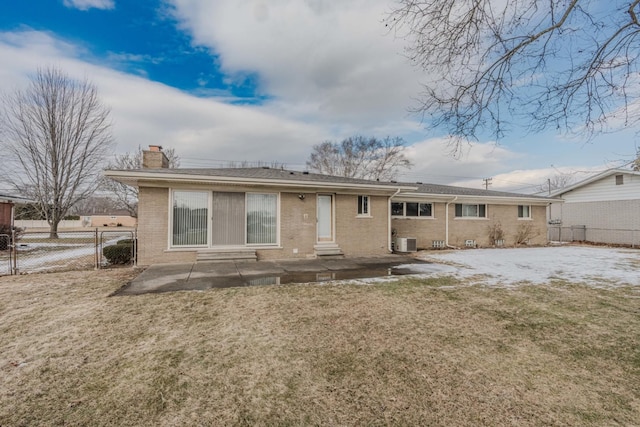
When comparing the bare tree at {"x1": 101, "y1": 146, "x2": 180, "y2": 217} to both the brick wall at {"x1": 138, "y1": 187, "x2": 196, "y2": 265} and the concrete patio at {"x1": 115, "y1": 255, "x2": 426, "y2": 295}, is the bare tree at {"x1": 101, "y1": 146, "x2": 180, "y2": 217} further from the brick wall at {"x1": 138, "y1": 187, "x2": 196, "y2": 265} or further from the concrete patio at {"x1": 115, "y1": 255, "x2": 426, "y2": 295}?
the concrete patio at {"x1": 115, "y1": 255, "x2": 426, "y2": 295}

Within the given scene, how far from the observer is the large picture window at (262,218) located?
970 centimetres

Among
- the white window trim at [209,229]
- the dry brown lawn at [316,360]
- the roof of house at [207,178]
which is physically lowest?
the dry brown lawn at [316,360]

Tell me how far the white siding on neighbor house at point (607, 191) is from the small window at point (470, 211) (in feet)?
27.9

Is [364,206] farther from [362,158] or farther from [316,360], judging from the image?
[362,158]

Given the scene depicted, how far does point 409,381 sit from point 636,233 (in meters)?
21.0

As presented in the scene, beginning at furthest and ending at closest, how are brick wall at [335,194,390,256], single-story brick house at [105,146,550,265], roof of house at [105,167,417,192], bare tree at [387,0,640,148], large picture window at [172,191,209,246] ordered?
1. brick wall at [335,194,390,256]
2. large picture window at [172,191,209,246]
3. single-story brick house at [105,146,550,265]
4. roof of house at [105,167,417,192]
5. bare tree at [387,0,640,148]

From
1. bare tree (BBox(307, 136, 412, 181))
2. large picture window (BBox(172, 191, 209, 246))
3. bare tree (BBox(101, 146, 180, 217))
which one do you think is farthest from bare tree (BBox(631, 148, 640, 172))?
bare tree (BBox(307, 136, 412, 181))

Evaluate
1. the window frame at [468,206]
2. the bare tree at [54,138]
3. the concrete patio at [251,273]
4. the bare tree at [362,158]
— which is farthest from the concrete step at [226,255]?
the bare tree at [362,158]

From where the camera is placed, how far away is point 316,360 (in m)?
3.10

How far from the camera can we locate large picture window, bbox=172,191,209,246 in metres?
8.91

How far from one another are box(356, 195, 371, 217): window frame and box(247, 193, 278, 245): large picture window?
→ 335cm

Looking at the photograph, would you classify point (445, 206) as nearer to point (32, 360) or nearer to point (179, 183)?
point (179, 183)

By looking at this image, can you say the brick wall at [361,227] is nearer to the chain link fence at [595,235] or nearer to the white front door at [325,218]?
the white front door at [325,218]

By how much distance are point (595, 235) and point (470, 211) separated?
9.48 metres
